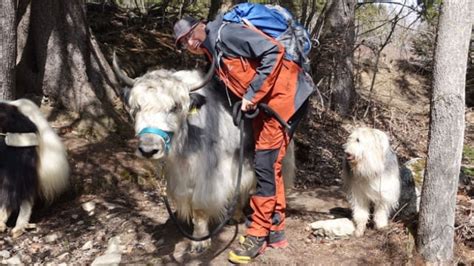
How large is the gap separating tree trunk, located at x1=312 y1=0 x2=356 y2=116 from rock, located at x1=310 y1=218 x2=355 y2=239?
4.51 meters

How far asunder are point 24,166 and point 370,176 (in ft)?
9.90

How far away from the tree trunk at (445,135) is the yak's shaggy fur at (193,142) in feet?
4.62

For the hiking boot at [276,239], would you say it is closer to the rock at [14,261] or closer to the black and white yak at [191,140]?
→ the black and white yak at [191,140]

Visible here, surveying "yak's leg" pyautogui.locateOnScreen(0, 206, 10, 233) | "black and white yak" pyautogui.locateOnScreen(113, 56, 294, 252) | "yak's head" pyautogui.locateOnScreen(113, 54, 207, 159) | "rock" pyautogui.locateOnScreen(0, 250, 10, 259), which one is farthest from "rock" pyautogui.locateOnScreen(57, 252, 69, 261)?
"yak's head" pyautogui.locateOnScreen(113, 54, 207, 159)

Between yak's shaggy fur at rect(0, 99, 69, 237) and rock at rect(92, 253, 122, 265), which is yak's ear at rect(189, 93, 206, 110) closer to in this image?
rock at rect(92, 253, 122, 265)

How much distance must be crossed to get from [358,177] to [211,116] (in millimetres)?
1243

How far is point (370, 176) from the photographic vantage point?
13.7ft

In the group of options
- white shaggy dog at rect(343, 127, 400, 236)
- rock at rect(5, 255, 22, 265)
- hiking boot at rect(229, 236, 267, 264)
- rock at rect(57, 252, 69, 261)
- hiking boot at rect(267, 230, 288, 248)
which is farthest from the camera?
rock at rect(57, 252, 69, 261)

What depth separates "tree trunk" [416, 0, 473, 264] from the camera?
363cm

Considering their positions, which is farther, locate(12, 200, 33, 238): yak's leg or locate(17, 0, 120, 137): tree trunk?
locate(17, 0, 120, 137): tree trunk

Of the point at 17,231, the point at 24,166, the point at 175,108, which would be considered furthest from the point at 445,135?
the point at 17,231

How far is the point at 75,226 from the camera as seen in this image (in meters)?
5.07

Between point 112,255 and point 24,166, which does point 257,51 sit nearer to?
point 112,255

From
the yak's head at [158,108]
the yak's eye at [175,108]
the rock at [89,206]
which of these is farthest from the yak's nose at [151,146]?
the rock at [89,206]
